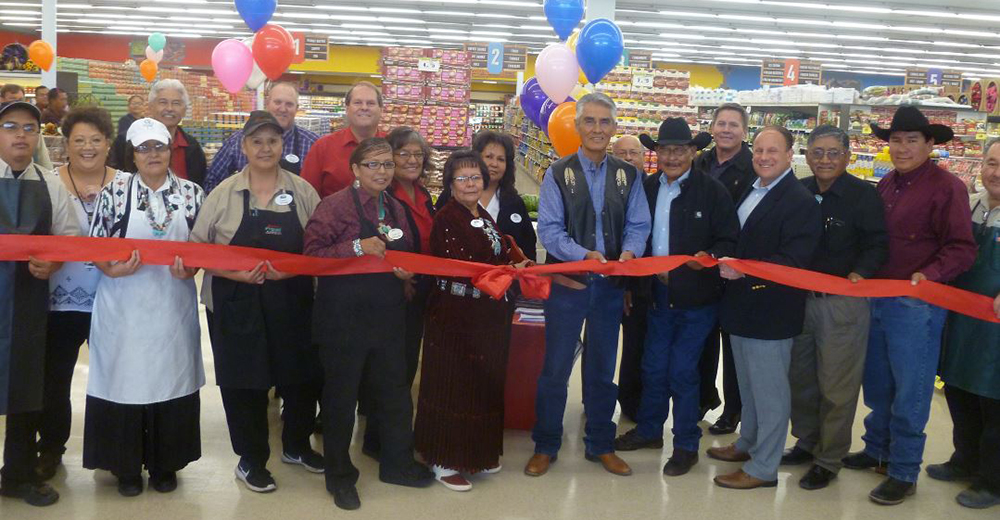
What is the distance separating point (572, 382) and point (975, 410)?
2.32 meters

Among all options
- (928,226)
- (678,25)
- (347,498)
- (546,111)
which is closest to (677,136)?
(928,226)

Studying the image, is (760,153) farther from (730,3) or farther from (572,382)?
(730,3)

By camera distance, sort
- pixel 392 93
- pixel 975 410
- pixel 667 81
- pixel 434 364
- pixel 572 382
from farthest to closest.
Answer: pixel 667 81 → pixel 392 93 → pixel 572 382 → pixel 975 410 → pixel 434 364

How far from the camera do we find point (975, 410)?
3.68 metres

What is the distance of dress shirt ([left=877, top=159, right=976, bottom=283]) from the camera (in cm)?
336

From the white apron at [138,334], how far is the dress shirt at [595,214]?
157 centimetres

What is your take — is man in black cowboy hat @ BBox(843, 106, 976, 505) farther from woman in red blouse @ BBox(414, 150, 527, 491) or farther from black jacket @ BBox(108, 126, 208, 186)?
black jacket @ BBox(108, 126, 208, 186)

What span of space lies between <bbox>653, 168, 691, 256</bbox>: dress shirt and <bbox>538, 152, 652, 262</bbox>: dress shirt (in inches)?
2.7

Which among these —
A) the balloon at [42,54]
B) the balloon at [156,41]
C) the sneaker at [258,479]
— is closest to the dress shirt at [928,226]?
the sneaker at [258,479]

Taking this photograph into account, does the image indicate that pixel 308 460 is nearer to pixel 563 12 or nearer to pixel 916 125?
pixel 916 125

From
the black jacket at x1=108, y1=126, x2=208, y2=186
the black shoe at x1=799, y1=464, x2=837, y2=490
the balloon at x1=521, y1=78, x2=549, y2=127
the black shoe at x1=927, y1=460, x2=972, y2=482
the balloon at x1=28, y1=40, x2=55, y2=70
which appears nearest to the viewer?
the black shoe at x1=799, y1=464, x2=837, y2=490

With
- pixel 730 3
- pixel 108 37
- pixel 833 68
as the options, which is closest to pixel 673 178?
pixel 730 3

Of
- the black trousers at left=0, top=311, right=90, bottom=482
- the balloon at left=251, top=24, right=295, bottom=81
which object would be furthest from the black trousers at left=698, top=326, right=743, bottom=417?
the balloon at left=251, top=24, right=295, bottom=81

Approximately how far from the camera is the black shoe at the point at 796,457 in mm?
3877
